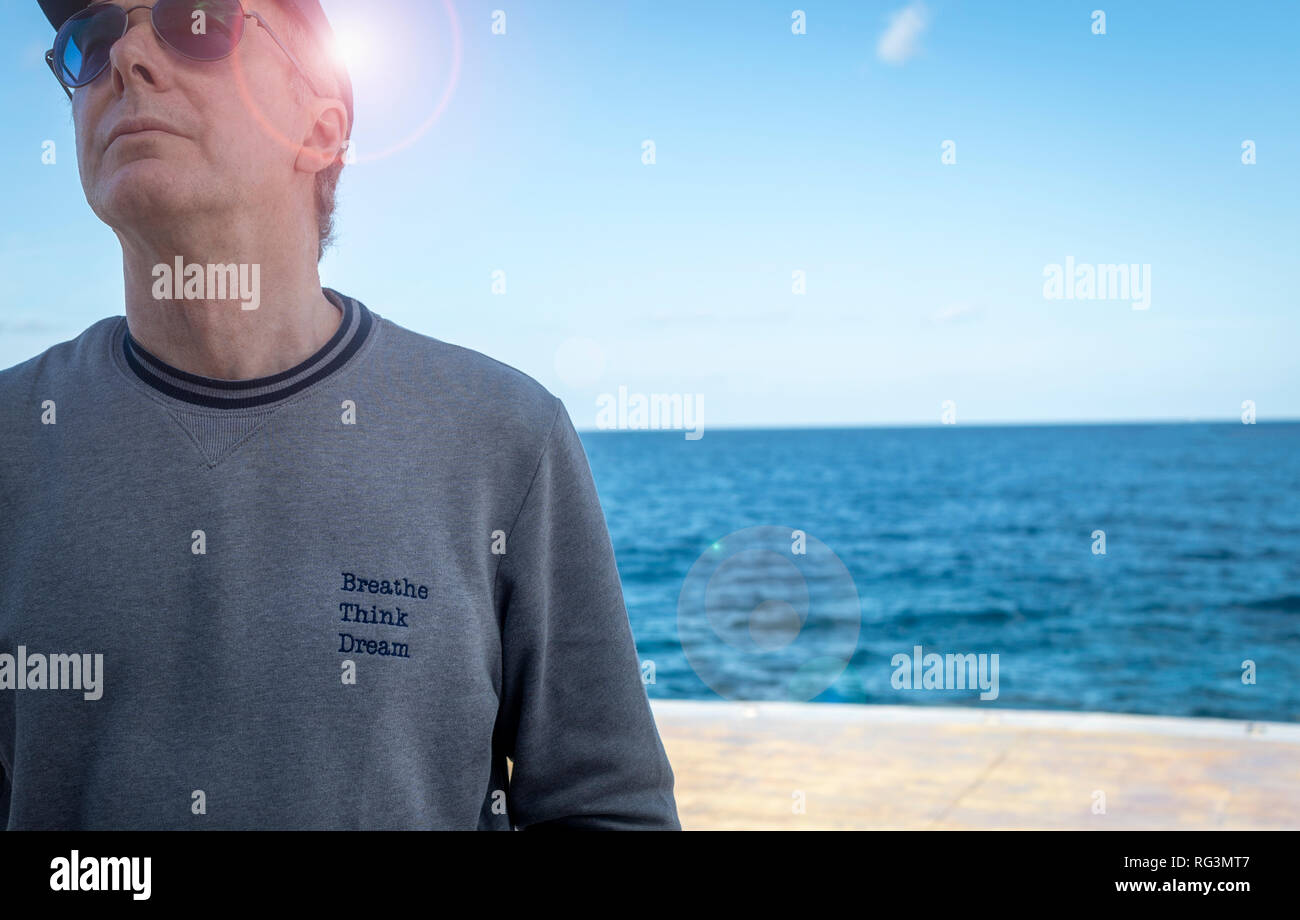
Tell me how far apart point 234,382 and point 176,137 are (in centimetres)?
32

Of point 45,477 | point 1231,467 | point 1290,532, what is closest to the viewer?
point 45,477

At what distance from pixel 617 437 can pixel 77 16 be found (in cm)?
9416

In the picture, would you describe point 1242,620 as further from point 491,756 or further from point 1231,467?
point 1231,467

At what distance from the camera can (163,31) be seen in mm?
1368

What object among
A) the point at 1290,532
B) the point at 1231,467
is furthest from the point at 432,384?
the point at 1231,467

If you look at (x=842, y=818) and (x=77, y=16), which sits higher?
(x=77, y=16)

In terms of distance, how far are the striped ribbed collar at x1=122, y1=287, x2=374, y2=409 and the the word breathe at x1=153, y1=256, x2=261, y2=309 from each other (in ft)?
0.32
